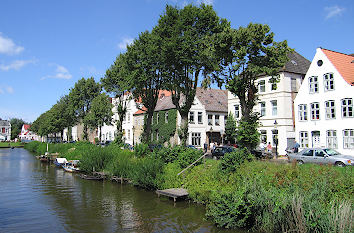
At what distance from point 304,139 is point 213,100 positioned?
69.7 feet

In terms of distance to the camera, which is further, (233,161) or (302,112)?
(302,112)

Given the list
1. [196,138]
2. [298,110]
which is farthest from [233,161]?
[196,138]

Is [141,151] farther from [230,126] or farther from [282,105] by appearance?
[230,126]

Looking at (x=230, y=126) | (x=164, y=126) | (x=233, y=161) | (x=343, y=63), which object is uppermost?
(x=343, y=63)

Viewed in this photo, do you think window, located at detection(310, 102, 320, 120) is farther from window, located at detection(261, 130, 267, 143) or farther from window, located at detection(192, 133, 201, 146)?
window, located at detection(192, 133, 201, 146)

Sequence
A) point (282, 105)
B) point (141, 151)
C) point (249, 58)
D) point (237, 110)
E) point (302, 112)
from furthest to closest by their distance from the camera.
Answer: point (237, 110), point (282, 105), point (302, 112), point (141, 151), point (249, 58)

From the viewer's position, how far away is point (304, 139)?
33500mm

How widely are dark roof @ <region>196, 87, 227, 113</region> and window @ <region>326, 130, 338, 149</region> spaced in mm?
21472

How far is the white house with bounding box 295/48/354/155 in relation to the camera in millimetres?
29188

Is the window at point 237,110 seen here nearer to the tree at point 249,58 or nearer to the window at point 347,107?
the window at point 347,107

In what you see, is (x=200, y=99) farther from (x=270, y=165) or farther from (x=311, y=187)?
(x=311, y=187)

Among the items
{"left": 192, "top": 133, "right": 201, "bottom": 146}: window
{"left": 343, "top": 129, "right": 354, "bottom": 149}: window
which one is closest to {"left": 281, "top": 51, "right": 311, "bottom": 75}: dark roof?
{"left": 343, "top": 129, "right": 354, "bottom": 149}: window

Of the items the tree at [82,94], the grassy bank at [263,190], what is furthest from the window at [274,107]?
the tree at [82,94]

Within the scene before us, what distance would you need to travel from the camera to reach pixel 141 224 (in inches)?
493
